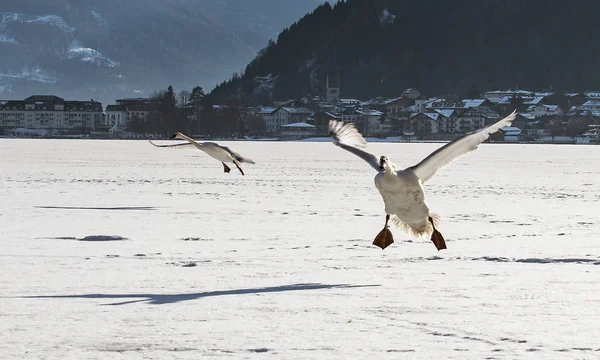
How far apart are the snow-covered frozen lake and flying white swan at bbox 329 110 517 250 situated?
45cm

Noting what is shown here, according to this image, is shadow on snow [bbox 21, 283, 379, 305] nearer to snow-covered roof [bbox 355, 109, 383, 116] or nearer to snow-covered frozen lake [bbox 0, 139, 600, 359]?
snow-covered frozen lake [bbox 0, 139, 600, 359]

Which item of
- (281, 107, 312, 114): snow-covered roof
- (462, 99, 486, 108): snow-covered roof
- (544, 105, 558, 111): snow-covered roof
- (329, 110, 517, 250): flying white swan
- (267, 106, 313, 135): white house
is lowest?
(329, 110, 517, 250): flying white swan

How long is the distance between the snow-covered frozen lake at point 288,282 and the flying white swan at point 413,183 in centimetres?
45

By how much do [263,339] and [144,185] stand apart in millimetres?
17230

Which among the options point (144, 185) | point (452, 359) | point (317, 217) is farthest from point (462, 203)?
point (452, 359)

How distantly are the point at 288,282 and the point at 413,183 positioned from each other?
1.46 meters

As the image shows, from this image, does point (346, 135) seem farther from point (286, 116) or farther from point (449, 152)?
point (286, 116)

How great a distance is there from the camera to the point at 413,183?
8961 millimetres

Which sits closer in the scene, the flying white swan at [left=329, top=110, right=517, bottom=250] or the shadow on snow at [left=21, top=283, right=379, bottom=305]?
the shadow on snow at [left=21, top=283, right=379, bottom=305]

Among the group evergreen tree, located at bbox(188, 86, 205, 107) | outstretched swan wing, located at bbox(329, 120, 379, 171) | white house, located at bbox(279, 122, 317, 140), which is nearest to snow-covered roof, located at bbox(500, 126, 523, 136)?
white house, located at bbox(279, 122, 317, 140)

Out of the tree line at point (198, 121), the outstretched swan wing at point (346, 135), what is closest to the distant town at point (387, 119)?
the tree line at point (198, 121)

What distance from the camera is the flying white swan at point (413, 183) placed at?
880 centimetres

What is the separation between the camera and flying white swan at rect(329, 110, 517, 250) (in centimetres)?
880

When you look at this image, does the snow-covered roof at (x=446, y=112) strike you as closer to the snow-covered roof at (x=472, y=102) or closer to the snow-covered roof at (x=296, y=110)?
the snow-covered roof at (x=472, y=102)
